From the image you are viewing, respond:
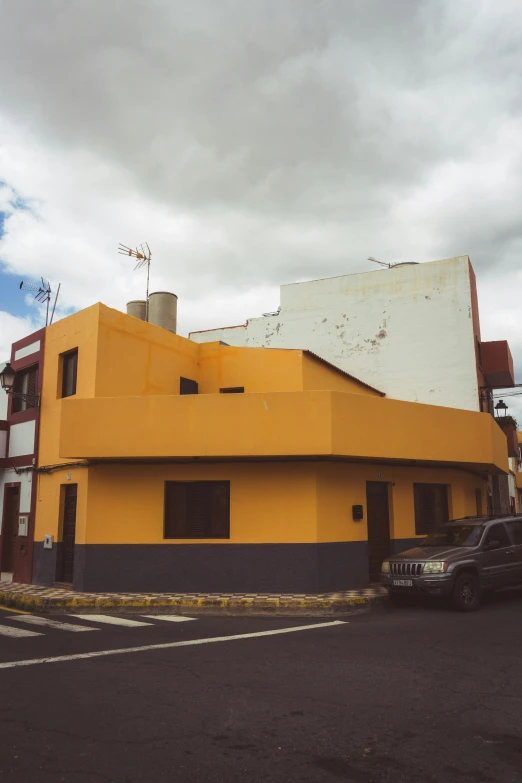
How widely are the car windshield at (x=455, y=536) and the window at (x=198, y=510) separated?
4465 millimetres

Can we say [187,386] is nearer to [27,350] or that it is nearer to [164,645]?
[27,350]

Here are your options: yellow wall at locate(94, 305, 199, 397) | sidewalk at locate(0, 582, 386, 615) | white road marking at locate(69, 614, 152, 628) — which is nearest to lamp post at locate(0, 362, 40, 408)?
yellow wall at locate(94, 305, 199, 397)

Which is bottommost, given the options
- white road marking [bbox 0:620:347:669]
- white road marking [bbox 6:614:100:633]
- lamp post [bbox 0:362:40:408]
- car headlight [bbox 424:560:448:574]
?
white road marking [bbox 6:614:100:633]

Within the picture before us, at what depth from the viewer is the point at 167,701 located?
5641 millimetres

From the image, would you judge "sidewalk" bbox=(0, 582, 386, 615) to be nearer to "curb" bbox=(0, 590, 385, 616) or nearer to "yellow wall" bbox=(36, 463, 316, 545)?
"curb" bbox=(0, 590, 385, 616)

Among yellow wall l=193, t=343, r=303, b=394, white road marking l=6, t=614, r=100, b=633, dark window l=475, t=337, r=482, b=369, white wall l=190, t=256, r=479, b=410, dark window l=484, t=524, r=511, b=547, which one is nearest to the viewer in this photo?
white road marking l=6, t=614, r=100, b=633

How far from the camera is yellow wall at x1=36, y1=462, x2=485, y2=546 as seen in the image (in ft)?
43.4

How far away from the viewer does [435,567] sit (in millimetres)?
11133

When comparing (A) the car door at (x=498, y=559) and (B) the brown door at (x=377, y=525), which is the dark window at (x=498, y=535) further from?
(B) the brown door at (x=377, y=525)

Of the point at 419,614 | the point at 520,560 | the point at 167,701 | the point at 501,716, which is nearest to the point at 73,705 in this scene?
the point at 167,701

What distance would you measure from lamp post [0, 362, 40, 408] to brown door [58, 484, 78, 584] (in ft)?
9.55

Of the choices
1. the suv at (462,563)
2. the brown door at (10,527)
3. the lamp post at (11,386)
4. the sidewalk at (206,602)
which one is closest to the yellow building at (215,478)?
the sidewalk at (206,602)

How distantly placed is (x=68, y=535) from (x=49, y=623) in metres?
4.40

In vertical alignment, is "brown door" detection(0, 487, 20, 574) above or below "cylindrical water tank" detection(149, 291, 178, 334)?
below
